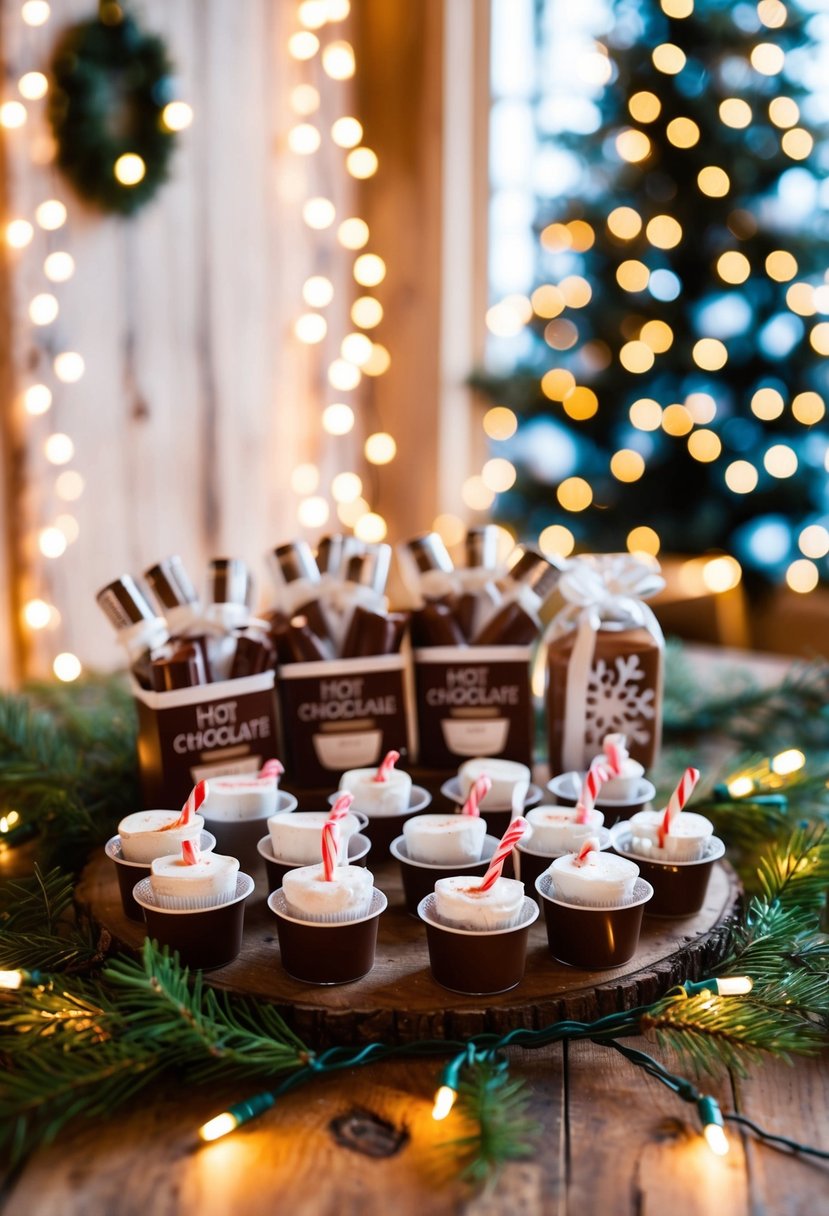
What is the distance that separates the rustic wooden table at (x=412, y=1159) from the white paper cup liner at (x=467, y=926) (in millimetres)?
114

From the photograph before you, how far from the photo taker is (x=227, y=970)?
39.6 inches

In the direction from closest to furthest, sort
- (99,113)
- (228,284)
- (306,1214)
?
(306,1214)
(99,113)
(228,284)

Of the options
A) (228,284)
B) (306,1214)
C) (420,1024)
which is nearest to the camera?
(306,1214)

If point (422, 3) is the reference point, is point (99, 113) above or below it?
below

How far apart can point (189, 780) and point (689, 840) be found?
0.54 metres

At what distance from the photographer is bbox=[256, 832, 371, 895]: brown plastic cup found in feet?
3.53

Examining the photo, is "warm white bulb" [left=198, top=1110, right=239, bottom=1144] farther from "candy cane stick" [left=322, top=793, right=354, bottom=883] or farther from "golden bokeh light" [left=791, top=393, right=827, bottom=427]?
"golden bokeh light" [left=791, top=393, right=827, bottom=427]

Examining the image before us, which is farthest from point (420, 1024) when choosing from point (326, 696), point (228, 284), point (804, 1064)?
point (228, 284)

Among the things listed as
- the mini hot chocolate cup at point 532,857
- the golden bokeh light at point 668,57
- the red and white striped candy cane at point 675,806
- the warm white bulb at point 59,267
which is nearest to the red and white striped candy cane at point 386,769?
the mini hot chocolate cup at point 532,857

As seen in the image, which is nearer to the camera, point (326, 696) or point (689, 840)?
point (689, 840)

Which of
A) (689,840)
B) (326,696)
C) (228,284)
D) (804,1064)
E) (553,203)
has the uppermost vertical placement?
(553,203)

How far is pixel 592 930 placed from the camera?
1001 mm

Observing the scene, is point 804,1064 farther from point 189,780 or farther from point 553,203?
point 553,203

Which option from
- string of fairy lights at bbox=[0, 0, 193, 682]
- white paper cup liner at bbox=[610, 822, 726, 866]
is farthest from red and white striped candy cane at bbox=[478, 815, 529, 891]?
string of fairy lights at bbox=[0, 0, 193, 682]
